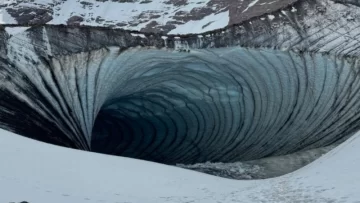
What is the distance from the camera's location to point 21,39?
6914mm

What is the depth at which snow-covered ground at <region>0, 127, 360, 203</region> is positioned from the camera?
4.92m

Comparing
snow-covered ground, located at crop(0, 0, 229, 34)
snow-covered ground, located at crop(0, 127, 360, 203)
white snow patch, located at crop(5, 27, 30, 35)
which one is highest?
white snow patch, located at crop(5, 27, 30, 35)

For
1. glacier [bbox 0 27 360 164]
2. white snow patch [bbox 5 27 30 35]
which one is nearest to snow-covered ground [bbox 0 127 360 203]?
glacier [bbox 0 27 360 164]

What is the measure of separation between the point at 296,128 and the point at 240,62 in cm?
95

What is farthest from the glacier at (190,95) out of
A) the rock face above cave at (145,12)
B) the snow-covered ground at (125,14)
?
the snow-covered ground at (125,14)

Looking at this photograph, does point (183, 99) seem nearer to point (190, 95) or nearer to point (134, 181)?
point (190, 95)

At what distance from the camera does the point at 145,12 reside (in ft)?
36.3

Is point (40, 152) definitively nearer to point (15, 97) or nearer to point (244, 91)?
point (15, 97)

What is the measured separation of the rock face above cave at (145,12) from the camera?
372 inches

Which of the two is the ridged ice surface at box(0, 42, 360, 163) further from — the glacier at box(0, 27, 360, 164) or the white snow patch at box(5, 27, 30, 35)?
the white snow patch at box(5, 27, 30, 35)

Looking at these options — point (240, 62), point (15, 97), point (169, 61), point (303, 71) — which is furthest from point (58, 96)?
point (303, 71)

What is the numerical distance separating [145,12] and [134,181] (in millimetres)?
5816

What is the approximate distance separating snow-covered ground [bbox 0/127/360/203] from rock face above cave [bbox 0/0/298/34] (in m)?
3.38

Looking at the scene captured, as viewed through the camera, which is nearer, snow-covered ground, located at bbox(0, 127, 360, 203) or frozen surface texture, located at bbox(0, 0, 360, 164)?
snow-covered ground, located at bbox(0, 127, 360, 203)
